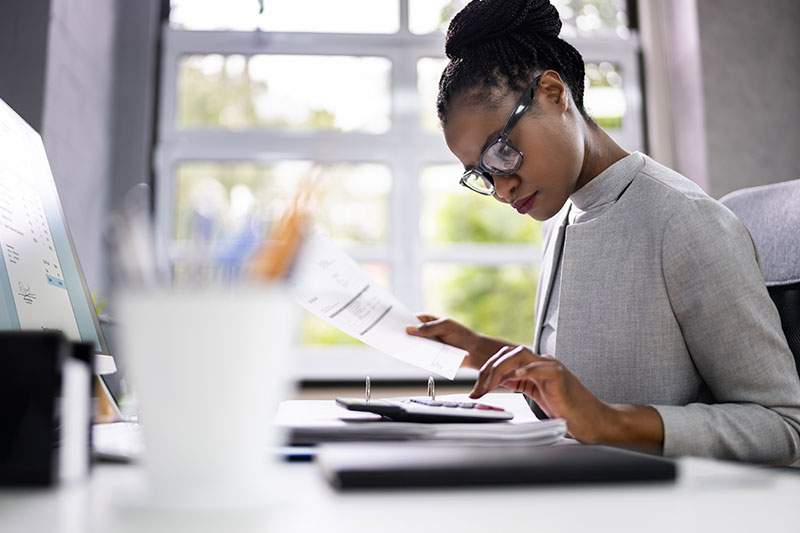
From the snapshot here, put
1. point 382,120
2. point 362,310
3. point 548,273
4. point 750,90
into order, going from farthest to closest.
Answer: point 382,120 → point 750,90 → point 548,273 → point 362,310

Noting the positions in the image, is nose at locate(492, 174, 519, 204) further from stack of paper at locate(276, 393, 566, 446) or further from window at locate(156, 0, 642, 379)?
window at locate(156, 0, 642, 379)

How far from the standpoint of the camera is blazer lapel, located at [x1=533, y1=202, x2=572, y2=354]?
1312mm

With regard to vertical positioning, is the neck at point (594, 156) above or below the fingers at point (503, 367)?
above

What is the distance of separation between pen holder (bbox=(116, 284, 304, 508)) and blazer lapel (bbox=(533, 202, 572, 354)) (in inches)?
39.3

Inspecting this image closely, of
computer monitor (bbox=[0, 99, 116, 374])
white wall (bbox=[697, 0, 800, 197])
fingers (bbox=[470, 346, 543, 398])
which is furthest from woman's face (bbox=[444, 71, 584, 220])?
white wall (bbox=[697, 0, 800, 197])

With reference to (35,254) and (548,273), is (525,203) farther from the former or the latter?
(35,254)

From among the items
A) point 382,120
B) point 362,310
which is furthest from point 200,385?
point 382,120

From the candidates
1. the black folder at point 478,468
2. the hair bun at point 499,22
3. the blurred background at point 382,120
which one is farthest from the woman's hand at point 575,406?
the blurred background at point 382,120

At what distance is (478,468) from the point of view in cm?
41

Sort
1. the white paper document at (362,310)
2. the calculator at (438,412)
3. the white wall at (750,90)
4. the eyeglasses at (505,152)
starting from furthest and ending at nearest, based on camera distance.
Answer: the white wall at (750,90) < the eyeglasses at (505,152) < the white paper document at (362,310) < the calculator at (438,412)

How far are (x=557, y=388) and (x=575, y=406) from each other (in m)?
0.03

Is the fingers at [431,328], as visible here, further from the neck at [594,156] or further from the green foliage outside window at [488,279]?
the green foliage outside window at [488,279]

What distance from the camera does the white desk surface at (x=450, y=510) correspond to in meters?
0.32

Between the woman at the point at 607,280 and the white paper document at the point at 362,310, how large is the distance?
51 mm
